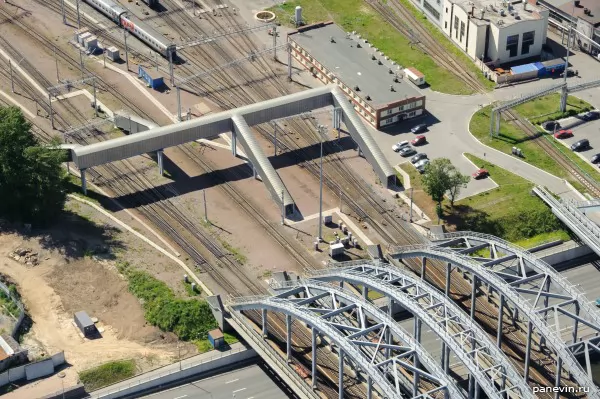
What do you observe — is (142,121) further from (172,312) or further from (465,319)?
(465,319)

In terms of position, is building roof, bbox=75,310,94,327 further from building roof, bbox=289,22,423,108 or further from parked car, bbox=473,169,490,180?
parked car, bbox=473,169,490,180

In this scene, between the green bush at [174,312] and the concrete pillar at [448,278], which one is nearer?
the green bush at [174,312]

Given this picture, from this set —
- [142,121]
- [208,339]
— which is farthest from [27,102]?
[208,339]

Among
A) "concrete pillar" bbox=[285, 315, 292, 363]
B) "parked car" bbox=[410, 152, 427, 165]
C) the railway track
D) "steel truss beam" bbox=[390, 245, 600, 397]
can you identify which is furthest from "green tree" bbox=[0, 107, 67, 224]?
the railway track

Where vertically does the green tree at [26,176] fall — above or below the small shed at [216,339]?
above

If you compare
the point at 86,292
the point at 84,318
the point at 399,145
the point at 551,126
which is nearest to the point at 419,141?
the point at 399,145

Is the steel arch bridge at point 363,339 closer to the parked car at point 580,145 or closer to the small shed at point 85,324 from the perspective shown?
the small shed at point 85,324

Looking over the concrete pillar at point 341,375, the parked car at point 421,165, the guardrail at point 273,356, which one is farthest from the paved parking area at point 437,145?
the concrete pillar at point 341,375

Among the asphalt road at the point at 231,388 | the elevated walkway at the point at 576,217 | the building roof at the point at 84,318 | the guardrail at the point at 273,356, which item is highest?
the elevated walkway at the point at 576,217

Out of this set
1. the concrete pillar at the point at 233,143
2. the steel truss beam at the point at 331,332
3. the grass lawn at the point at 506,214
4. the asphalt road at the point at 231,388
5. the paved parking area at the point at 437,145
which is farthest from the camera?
the concrete pillar at the point at 233,143
